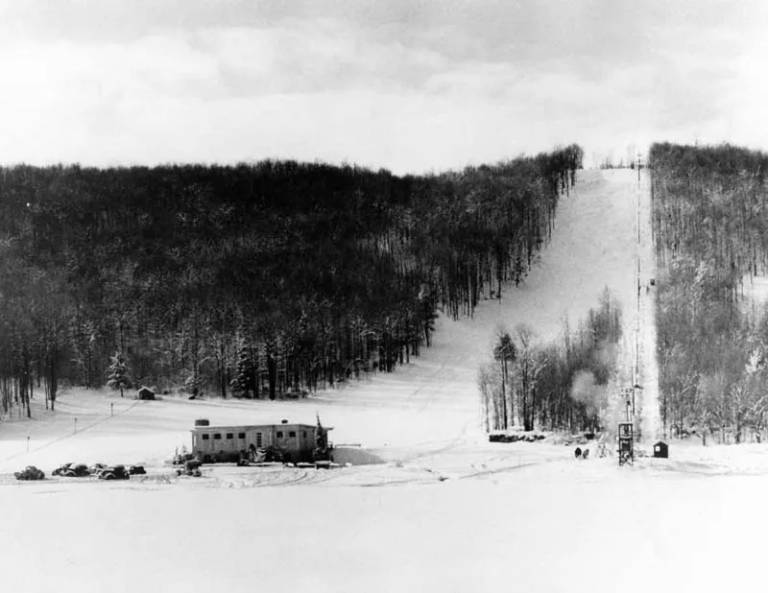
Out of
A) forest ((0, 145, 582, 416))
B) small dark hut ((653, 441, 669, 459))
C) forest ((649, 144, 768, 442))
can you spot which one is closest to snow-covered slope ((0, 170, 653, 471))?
forest ((0, 145, 582, 416))

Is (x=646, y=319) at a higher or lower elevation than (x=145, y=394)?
higher

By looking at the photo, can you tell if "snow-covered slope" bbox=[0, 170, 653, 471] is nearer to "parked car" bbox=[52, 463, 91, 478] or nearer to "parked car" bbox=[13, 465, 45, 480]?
"parked car" bbox=[52, 463, 91, 478]

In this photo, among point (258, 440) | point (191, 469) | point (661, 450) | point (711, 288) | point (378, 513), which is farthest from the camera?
point (711, 288)

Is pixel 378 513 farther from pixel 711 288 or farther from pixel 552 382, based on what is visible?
pixel 711 288

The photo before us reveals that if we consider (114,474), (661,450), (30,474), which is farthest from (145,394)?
(661,450)

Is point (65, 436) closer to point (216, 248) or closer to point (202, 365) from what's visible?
point (202, 365)
